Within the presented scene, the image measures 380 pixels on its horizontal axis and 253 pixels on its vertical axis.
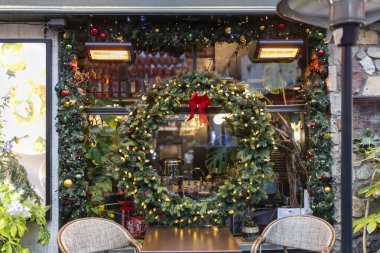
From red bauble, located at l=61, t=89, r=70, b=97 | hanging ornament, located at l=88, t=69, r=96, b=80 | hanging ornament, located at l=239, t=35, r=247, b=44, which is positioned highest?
hanging ornament, located at l=239, t=35, r=247, b=44

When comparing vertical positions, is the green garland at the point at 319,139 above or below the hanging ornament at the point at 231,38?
below

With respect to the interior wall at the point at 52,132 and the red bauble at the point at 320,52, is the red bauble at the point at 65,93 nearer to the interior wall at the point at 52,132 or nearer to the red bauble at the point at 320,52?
the interior wall at the point at 52,132

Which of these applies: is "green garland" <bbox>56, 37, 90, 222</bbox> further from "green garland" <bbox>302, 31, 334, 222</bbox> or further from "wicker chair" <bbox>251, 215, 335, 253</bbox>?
"green garland" <bbox>302, 31, 334, 222</bbox>

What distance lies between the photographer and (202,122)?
620cm

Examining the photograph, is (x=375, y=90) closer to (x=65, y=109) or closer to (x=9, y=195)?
(x=65, y=109)

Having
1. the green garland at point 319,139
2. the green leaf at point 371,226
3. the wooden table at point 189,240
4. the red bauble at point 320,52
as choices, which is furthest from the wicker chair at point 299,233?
the red bauble at point 320,52

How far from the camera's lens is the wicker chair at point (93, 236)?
4.44 metres

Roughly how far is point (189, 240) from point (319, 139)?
7.16ft

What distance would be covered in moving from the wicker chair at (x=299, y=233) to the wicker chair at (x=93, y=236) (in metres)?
1.29

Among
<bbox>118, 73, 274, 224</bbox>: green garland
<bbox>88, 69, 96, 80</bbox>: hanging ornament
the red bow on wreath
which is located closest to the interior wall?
<bbox>88, 69, 96, 80</bbox>: hanging ornament

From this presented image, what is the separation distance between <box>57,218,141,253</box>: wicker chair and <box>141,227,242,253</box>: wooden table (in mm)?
272

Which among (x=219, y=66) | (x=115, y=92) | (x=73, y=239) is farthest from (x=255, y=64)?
(x=73, y=239)

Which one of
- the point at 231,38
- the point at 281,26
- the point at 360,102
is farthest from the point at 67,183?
the point at 360,102

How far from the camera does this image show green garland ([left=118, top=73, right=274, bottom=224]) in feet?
17.5
